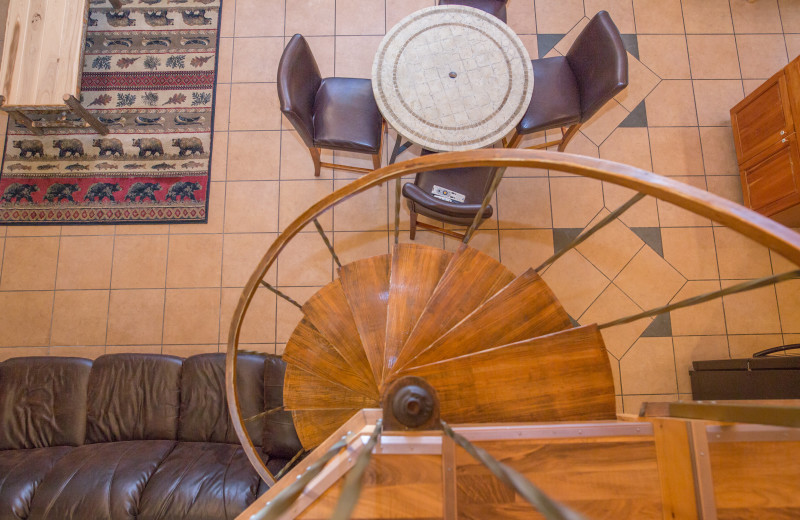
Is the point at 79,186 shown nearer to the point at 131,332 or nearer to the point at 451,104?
the point at 131,332

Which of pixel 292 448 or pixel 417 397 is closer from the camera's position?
pixel 417 397

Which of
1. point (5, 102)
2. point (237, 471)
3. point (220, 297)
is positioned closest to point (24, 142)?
point (5, 102)

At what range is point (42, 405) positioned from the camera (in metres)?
2.66

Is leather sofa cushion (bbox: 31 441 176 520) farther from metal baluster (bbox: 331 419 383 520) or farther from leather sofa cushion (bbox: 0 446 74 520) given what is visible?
metal baluster (bbox: 331 419 383 520)

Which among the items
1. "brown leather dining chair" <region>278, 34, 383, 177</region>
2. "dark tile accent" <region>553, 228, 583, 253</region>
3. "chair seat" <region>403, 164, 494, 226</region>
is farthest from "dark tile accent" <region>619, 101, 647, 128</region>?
"brown leather dining chair" <region>278, 34, 383, 177</region>

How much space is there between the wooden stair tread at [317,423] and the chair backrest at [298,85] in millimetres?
1531

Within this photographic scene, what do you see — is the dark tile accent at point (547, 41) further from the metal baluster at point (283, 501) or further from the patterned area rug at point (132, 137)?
the metal baluster at point (283, 501)

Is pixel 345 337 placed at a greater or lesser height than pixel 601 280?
lesser

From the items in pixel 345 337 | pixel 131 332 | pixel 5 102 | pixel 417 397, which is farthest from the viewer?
pixel 131 332

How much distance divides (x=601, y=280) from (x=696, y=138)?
1332 millimetres

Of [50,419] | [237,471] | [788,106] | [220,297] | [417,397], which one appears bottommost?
[237,471]

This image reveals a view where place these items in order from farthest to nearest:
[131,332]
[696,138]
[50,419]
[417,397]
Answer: [696,138] → [131,332] → [50,419] → [417,397]

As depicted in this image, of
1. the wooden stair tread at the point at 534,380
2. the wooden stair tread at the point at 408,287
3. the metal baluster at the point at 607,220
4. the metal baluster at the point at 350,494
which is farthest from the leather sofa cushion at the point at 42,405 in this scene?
the metal baluster at the point at 607,220

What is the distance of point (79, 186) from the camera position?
129 inches
